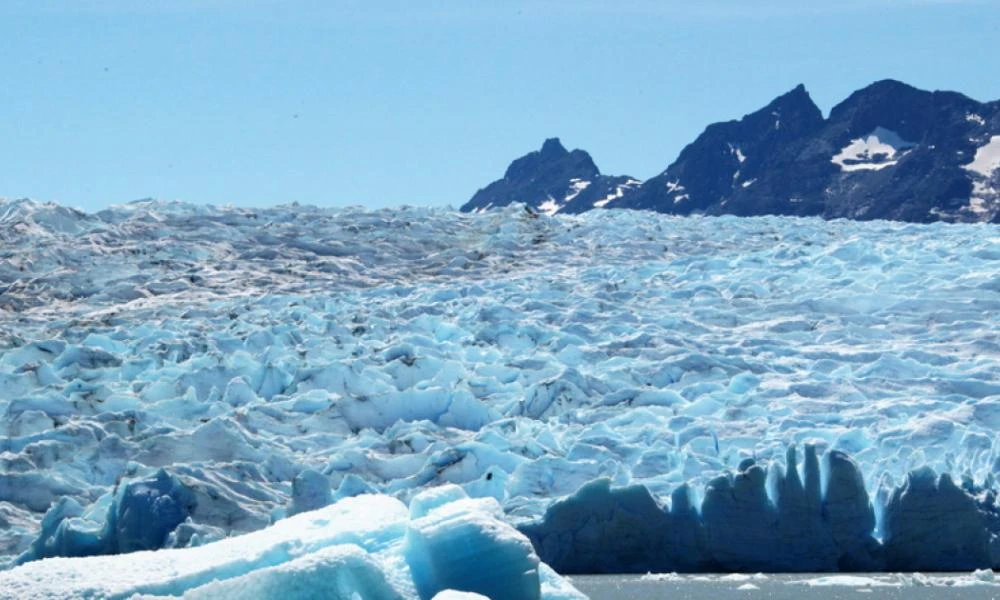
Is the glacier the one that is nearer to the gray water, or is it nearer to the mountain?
the gray water

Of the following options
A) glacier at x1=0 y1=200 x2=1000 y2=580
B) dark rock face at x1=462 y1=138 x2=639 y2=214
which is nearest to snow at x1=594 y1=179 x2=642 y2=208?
dark rock face at x1=462 y1=138 x2=639 y2=214

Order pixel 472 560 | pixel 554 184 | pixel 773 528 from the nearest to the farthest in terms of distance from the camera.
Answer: pixel 472 560 → pixel 773 528 → pixel 554 184

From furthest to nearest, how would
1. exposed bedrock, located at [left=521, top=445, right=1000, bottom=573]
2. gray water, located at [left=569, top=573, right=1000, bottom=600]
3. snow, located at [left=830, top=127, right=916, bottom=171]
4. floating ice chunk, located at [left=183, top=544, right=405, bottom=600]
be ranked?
1. snow, located at [left=830, top=127, right=916, bottom=171]
2. exposed bedrock, located at [left=521, top=445, right=1000, bottom=573]
3. gray water, located at [left=569, top=573, right=1000, bottom=600]
4. floating ice chunk, located at [left=183, top=544, right=405, bottom=600]

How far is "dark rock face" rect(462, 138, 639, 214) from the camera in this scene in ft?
236

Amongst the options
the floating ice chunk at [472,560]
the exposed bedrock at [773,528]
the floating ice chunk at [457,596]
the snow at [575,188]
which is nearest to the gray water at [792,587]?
the exposed bedrock at [773,528]

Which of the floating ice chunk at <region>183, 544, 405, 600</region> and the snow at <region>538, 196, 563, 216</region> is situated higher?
the snow at <region>538, 196, 563, 216</region>

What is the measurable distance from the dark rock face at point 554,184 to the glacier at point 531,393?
170 ft

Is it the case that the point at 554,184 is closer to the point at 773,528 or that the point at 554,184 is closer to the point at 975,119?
the point at 975,119

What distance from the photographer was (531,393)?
39.9 ft

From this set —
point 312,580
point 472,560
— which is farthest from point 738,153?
point 312,580

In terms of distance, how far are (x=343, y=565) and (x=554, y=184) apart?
70.2 m

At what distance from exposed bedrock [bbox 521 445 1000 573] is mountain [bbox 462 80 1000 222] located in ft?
191

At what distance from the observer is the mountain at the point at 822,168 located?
225ft

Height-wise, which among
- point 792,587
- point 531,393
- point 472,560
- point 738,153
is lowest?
point 792,587
